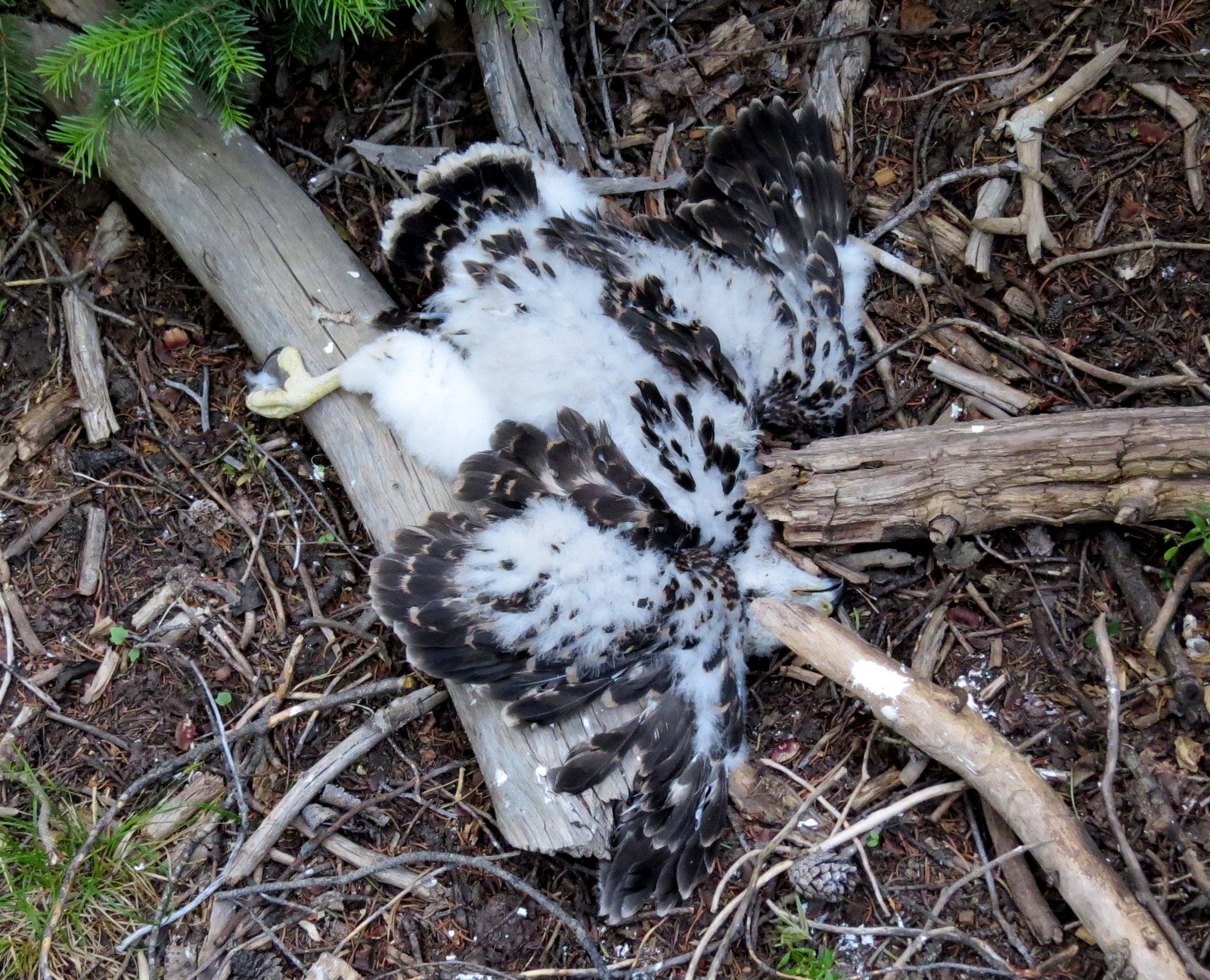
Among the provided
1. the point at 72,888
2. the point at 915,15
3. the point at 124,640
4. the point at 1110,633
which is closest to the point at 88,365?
the point at 124,640

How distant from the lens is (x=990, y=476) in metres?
2.73

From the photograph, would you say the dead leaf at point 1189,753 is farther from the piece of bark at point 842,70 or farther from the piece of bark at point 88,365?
the piece of bark at point 88,365

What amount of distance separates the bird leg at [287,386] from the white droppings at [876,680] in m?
1.78

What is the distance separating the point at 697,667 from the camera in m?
2.77

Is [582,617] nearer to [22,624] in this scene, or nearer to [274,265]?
[274,265]

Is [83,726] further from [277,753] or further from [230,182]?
[230,182]

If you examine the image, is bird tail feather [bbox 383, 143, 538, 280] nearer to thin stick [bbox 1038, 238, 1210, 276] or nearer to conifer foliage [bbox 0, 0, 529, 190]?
conifer foliage [bbox 0, 0, 529, 190]

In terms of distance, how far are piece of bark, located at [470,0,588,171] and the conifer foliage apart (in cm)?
10

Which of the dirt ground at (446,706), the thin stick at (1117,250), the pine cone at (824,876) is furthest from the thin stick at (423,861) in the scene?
the thin stick at (1117,250)

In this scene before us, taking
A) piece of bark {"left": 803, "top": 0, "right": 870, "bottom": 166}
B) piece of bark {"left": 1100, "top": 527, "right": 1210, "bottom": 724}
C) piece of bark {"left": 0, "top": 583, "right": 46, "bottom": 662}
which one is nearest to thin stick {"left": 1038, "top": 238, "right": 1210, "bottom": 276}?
piece of bark {"left": 803, "top": 0, "right": 870, "bottom": 166}

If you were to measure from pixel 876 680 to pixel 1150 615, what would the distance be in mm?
815

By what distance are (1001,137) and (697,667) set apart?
2157 millimetres

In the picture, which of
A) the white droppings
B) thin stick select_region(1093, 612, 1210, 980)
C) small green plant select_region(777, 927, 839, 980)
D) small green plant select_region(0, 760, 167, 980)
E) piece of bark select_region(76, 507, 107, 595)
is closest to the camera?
thin stick select_region(1093, 612, 1210, 980)

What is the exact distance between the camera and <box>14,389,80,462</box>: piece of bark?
3209 mm
